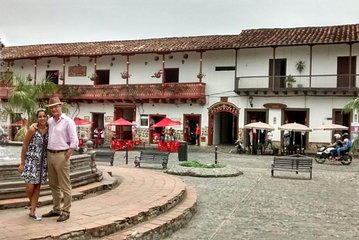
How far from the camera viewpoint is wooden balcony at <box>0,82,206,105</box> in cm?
2820

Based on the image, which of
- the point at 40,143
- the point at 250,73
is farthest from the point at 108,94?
the point at 40,143

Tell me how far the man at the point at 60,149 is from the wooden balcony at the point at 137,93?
2263cm

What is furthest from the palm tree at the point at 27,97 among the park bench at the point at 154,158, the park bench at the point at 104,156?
the park bench at the point at 154,158

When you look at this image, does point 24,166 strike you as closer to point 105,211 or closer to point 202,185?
point 105,211

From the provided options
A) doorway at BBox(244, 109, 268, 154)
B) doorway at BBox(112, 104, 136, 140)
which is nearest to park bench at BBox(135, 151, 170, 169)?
doorway at BBox(244, 109, 268, 154)

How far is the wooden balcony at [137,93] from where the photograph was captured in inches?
1110

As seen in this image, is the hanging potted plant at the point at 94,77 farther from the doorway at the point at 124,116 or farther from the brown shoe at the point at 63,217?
the brown shoe at the point at 63,217

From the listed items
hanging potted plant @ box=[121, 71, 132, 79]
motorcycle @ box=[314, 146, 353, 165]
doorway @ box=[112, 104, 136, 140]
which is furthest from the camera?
doorway @ box=[112, 104, 136, 140]

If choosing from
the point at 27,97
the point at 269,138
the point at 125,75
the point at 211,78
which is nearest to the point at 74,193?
the point at 27,97

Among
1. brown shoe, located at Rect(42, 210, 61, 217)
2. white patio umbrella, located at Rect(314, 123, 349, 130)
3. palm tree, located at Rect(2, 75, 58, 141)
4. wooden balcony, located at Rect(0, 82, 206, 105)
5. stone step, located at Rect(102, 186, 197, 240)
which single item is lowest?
stone step, located at Rect(102, 186, 197, 240)

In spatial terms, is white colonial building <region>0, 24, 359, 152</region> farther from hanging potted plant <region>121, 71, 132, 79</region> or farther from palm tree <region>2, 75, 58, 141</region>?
palm tree <region>2, 75, 58, 141</region>

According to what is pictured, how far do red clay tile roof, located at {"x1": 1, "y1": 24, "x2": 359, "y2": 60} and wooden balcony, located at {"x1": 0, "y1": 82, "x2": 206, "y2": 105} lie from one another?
237 centimetres

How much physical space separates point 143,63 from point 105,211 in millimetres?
25341

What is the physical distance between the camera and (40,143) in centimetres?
549
